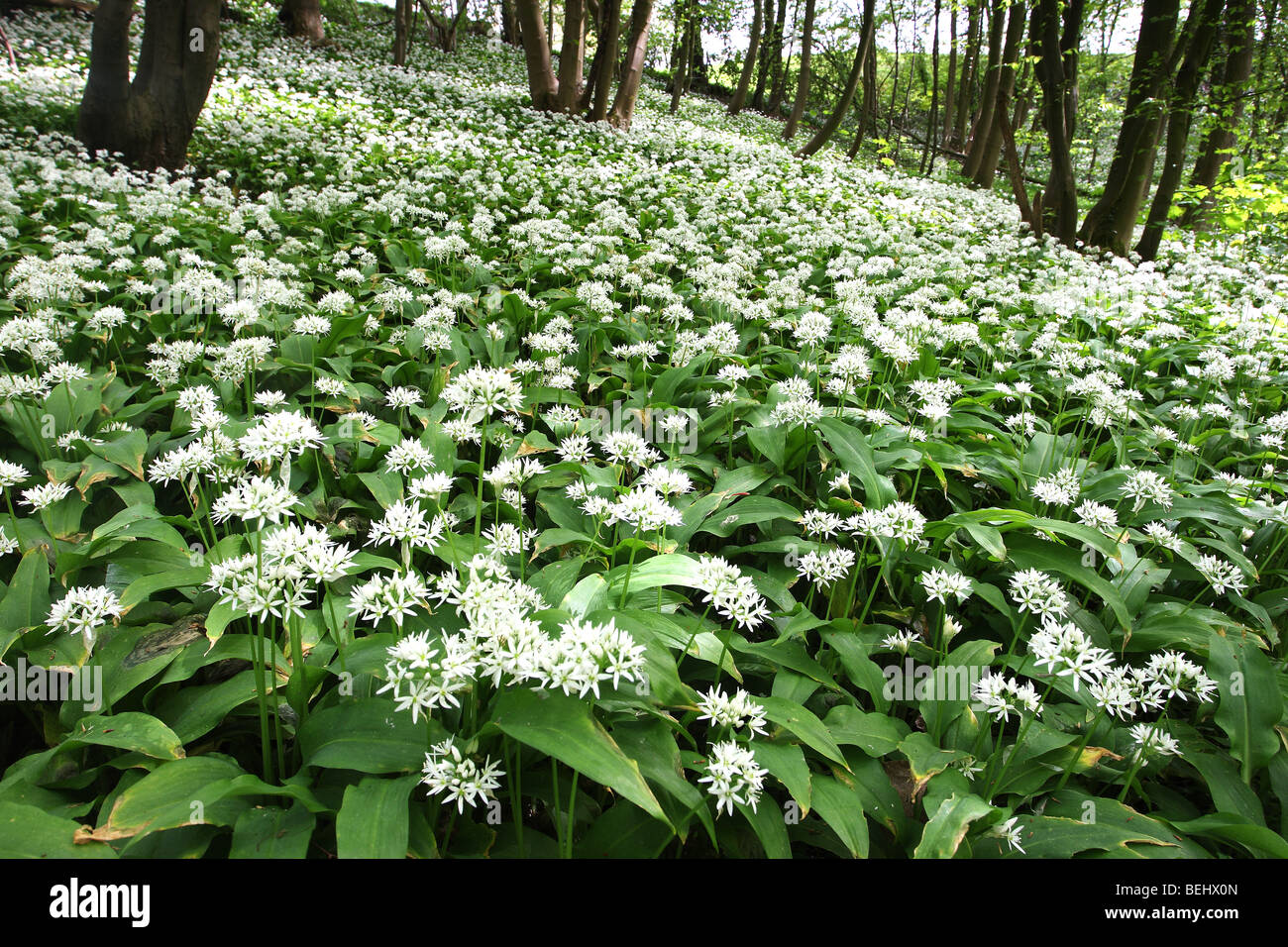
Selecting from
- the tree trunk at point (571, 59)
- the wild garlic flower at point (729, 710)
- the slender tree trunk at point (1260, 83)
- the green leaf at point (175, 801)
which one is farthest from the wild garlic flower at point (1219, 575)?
the tree trunk at point (571, 59)

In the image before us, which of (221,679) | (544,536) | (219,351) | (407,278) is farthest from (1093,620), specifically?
(407,278)

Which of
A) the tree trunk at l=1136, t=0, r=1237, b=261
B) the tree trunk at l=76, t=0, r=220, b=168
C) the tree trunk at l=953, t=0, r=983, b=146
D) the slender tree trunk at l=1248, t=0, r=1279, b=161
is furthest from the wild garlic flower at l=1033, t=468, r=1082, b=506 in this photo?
the tree trunk at l=953, t=0, r=983, b=146

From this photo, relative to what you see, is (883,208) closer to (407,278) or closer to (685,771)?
(407,278)

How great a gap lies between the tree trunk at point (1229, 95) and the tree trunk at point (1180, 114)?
0.84 feet

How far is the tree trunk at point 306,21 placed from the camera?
19.9 meters

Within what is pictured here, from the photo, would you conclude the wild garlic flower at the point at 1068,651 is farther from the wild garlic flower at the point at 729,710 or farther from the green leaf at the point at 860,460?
the green leaf at the point at 860,460

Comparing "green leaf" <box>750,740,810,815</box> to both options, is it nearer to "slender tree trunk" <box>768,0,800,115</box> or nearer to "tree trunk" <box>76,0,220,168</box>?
"tree trunk" <box>76,0,220,168</box>

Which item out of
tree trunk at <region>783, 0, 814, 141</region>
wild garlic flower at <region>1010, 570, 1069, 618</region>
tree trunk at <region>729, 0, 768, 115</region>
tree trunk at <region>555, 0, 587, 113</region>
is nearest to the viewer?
wild garlic flower at <region>1010, 570, 1069, 618</region>

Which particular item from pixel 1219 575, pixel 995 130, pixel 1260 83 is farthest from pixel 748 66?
pixel 1219 575

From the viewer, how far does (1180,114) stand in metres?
9.62

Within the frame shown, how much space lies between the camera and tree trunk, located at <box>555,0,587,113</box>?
13.6m

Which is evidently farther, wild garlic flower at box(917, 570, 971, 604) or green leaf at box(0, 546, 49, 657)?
wild garlic flower at box(917, 570, 971, 604)

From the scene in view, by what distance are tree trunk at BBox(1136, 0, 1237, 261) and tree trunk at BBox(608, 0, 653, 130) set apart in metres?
9.28
